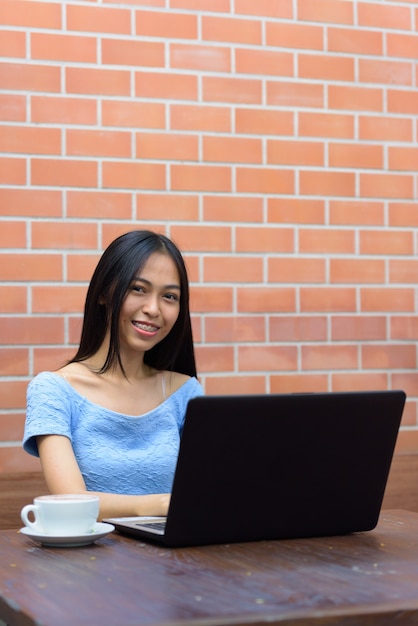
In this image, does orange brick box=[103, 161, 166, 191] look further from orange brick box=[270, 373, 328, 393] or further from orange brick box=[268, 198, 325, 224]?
orange brick box=[270, 373, 328, 393]

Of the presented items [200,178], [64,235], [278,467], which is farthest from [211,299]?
[278,467]

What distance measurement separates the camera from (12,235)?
2.58 meters

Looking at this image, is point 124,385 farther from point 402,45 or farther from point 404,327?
point 402,45

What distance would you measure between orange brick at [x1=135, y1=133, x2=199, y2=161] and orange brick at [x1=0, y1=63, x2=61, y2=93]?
0.26 m

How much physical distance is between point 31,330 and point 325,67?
1114mm

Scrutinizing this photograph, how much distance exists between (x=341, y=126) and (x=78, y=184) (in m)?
0.78

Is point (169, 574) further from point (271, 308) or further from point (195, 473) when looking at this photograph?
point (271, 308)

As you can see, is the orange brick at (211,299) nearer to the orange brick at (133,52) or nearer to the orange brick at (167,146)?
the orange brick at (167,146)

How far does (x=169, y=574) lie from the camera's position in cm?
129

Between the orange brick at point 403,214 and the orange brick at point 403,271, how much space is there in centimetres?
11

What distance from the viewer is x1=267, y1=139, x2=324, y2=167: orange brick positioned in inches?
111

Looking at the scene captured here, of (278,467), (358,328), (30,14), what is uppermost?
(30,14)

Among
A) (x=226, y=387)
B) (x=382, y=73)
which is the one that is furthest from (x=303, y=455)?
(x=382, y=73)

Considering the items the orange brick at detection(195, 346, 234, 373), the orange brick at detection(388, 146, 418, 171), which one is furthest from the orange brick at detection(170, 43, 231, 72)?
the orange brick at detection(195, 346, 234, 373)
